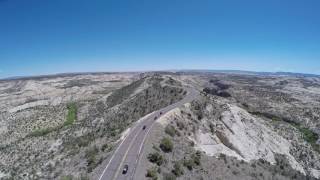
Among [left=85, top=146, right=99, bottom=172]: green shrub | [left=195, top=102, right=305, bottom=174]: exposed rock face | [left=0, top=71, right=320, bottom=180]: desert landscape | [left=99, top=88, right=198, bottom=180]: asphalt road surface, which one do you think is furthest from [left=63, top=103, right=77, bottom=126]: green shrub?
[left=85, top=146, right=99, bottom=172]: green shrub

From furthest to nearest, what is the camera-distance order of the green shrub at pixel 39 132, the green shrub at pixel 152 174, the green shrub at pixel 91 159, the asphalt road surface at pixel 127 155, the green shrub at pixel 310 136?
the green shrub at pixel 39 132, the green shrub at pixel 310 136, the green shrub at pixel 91 159, the asphalt road surface at pixel 127 155, the green shrub at pixel 152 174

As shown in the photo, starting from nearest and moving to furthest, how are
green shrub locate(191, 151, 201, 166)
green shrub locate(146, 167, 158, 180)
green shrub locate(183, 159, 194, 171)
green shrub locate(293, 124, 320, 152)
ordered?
1. green shrub locate(146, 167, 158, 180)
2. green shrub locate(183, 159, 194, 171)
3. green shrub locate(191, 151, 201, 166)
4. green shrub locate(293, 124, 320, 152)

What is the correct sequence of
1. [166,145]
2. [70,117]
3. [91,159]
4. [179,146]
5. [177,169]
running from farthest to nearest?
[70,117] < [179,146] < [166,145] < [91,159] < [177,169]

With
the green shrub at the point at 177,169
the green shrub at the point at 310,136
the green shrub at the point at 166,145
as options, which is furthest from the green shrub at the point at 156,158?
the green shrub at the point at 310,136

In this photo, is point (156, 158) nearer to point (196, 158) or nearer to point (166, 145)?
point (166, 145)

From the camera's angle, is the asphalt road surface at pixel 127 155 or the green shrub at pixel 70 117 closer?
the asphalt road surface at pixel 127 155

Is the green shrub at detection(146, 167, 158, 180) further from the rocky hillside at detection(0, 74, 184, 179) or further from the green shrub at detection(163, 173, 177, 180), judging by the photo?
the rocky hillside at detection(0, 74, 184, 179)

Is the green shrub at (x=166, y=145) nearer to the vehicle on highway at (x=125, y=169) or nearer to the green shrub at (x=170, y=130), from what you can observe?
the green shrub at (x=170, y=130)

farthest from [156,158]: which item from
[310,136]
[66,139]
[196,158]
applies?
[310,136]

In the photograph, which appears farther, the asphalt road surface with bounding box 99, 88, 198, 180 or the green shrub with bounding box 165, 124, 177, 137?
the green shrub with bounding box 165, 124, 177, 137
